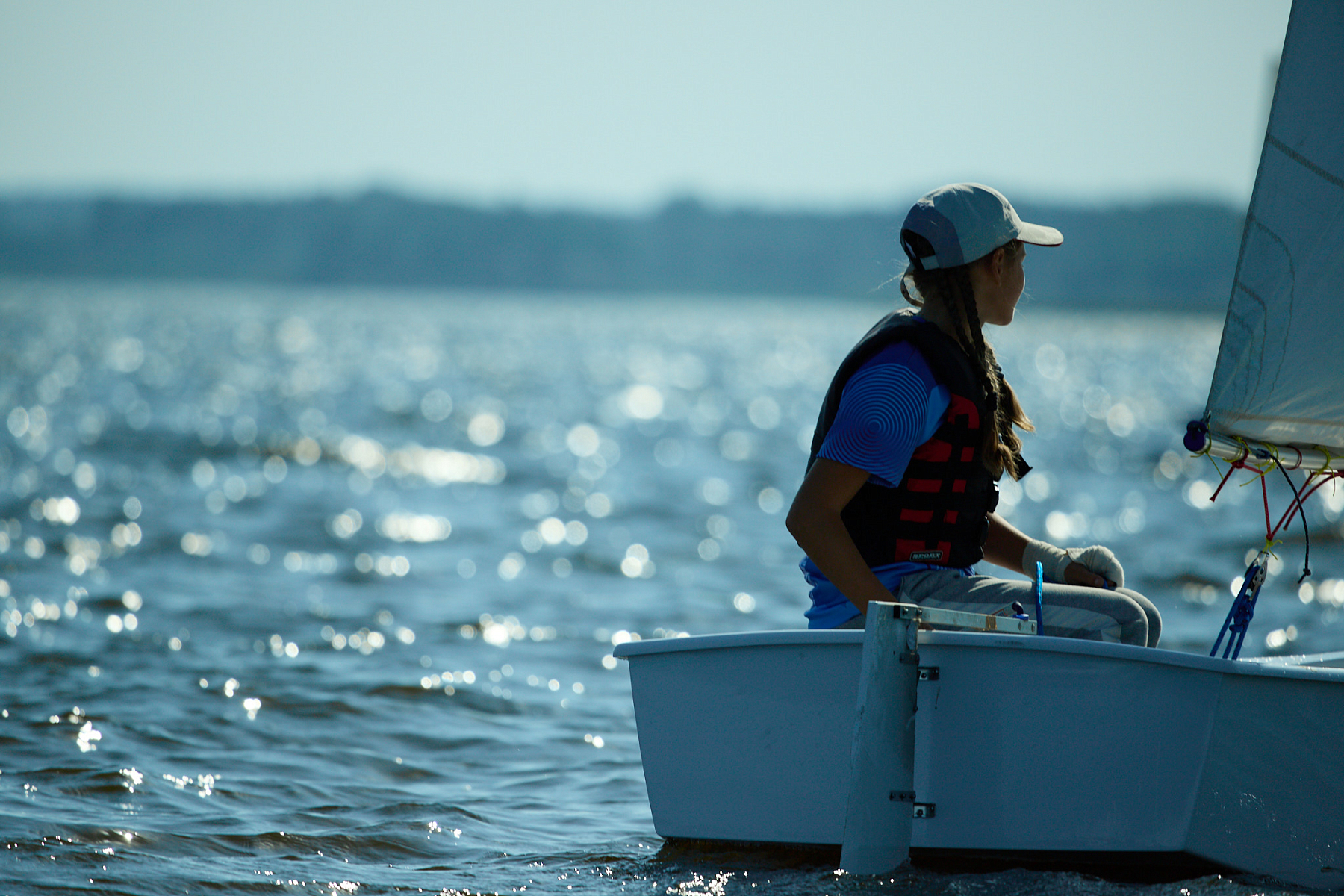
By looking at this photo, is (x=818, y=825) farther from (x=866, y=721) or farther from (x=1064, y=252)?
(x=1064, y=252)

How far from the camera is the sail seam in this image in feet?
8.85

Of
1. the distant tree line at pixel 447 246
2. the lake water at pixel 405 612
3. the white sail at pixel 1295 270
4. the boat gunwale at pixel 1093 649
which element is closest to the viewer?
the boat gunwale at pixel 1093 649

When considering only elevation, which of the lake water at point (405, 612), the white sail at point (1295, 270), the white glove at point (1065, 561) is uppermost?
the white sail at point (1295, 270)

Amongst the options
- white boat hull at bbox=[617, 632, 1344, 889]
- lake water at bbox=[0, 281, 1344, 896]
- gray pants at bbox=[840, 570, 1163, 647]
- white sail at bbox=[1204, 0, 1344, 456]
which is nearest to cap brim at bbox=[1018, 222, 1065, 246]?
white sail at bbox=[1204, 0, 1344, 456]

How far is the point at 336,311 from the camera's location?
104812 millimetres

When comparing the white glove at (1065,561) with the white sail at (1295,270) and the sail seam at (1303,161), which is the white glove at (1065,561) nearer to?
the white sail at (1295,270)

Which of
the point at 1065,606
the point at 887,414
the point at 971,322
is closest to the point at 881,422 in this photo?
the point at 887,414

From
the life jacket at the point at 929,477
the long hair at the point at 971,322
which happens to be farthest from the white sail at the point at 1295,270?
the life jacket at the point at 929,477

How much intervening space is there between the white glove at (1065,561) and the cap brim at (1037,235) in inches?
26.2

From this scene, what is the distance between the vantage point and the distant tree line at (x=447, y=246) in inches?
7170

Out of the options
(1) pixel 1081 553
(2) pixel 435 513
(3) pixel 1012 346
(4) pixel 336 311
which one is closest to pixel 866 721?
(1) pixel 1081 553

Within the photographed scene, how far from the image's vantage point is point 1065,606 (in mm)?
2711

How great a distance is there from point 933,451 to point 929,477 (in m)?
0.06

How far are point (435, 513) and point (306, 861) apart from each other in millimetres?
7555
